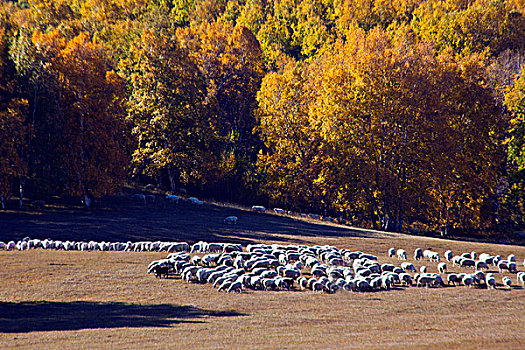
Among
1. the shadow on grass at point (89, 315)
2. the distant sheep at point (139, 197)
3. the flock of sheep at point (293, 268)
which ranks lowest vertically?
the shadow on grass at point (89, 315)

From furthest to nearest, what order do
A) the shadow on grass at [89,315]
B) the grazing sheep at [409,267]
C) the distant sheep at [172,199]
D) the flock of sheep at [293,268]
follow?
1. the distant sheep at [172,199]
2. the grazing sheep at [409,267]
3. the flock of sheep at [293,268]
4. the shadow on grass at [89,315]

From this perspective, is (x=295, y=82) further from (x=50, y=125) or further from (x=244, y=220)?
(x=50, y=125)

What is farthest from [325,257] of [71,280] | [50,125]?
[50,125]

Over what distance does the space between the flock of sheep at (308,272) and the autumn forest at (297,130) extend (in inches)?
1074

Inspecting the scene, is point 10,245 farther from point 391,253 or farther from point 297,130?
point 297,130

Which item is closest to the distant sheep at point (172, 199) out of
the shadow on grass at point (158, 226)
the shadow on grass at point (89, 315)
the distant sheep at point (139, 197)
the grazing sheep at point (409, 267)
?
the distant sheep at point (139, 197)

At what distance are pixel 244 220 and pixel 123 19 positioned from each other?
79.6 metres

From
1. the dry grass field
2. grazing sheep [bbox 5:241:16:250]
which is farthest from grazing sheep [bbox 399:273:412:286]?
grazing sheep [bbox 5:241:16:250]

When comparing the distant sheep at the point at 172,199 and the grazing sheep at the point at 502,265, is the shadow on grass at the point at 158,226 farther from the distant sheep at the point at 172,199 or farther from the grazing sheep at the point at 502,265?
the grazing sheep at the point at 502,265

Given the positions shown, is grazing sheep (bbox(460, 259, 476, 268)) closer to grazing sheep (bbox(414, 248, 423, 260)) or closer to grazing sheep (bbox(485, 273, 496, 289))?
grazing sheep (bbox(414, 248, 423, 260))

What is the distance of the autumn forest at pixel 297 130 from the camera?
5609 cm

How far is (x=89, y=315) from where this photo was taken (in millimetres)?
20000

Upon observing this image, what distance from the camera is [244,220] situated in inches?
2111

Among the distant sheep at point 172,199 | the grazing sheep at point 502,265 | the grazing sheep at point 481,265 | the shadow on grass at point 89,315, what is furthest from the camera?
the distant sheep at point 172,199
